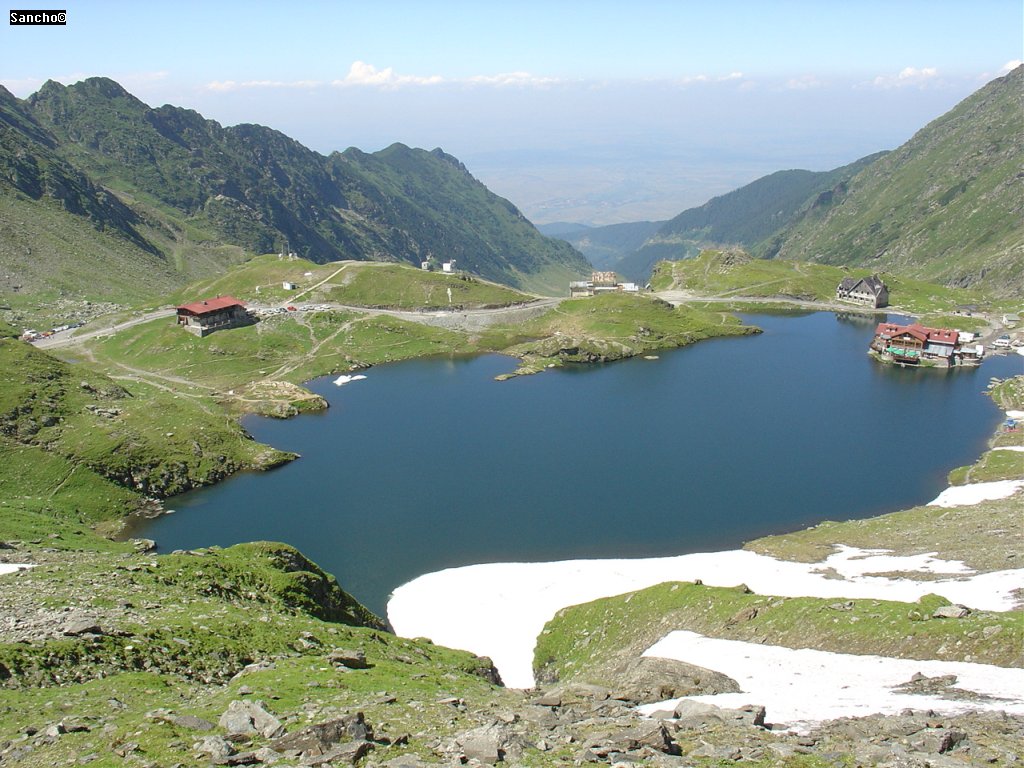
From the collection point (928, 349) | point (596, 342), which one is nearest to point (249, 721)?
point (596, 342)

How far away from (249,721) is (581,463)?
83.3m

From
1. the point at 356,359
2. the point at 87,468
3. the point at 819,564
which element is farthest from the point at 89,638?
the point at 356,359

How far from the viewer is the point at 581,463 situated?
10875 centimetres

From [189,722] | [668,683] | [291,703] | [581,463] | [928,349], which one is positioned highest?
[928,349]

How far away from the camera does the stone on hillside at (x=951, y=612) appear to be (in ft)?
143

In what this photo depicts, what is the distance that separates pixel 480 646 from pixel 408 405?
81.0m

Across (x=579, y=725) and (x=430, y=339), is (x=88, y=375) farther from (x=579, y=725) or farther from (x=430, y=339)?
(x=579, y=725)

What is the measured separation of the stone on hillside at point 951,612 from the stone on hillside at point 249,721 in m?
38.1

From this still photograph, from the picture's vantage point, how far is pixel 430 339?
7323 inches

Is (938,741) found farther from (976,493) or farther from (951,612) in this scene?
(976,493)

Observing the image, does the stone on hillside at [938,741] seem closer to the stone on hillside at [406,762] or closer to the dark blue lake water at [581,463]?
the stone on hillside at [406,762]

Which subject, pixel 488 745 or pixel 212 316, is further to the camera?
pixel 212 316

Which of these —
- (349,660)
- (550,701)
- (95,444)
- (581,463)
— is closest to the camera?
(550,701)

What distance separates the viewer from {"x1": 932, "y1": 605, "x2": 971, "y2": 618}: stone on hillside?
4349 cm
